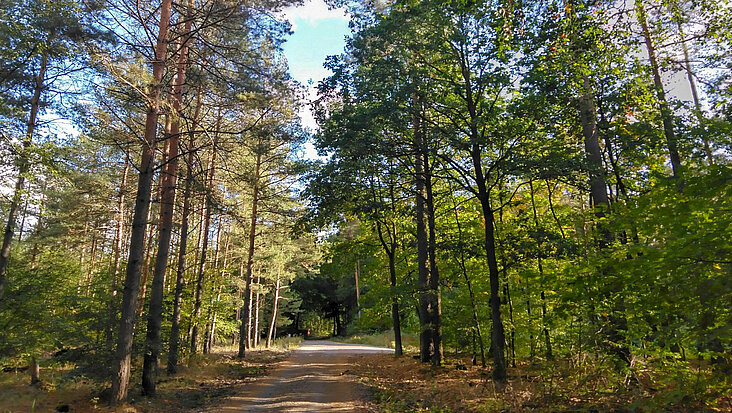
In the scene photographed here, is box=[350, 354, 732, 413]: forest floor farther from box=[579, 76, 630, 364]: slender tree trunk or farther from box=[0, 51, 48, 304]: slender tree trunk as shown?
box=[0, 51, 48, 304]: slender tree trunk

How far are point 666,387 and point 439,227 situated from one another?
9647 millimetres

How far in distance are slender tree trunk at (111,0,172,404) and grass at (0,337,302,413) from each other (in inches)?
25.7

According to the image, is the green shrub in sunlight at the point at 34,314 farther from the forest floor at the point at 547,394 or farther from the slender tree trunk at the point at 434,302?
the slender tree trunk at the point at 434,302

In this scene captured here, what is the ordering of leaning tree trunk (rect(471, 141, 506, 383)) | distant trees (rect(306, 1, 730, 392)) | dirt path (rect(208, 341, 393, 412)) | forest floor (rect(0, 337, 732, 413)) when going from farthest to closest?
leaning tree trunk (rect(471, 141, 506, 383))
dirt path (rect(208, 341, 393, 412))
distant trees (rect(306, 1, 730, 392))
forest floor (rect(0, 337, 732, 413))

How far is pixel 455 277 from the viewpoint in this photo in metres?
14.9

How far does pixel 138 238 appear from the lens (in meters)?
9.32

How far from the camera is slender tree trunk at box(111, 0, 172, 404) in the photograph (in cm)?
880

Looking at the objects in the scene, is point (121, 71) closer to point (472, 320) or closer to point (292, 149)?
point (292, 149)

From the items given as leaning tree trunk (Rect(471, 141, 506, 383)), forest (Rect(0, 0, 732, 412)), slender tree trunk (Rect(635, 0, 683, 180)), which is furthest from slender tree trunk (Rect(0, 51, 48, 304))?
slender tree trunk (Rect(635, 0, 683, 180))

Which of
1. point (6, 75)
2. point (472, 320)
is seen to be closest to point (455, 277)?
point (472, 320)

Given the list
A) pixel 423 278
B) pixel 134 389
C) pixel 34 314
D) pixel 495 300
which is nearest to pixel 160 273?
pixel 134 389

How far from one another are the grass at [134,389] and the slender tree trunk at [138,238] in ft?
2.14

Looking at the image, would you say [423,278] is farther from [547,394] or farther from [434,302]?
[547,394]

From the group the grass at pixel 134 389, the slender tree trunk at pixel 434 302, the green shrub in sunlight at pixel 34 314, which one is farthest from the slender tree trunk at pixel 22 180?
the slender tree trunk at pixel 434 302
